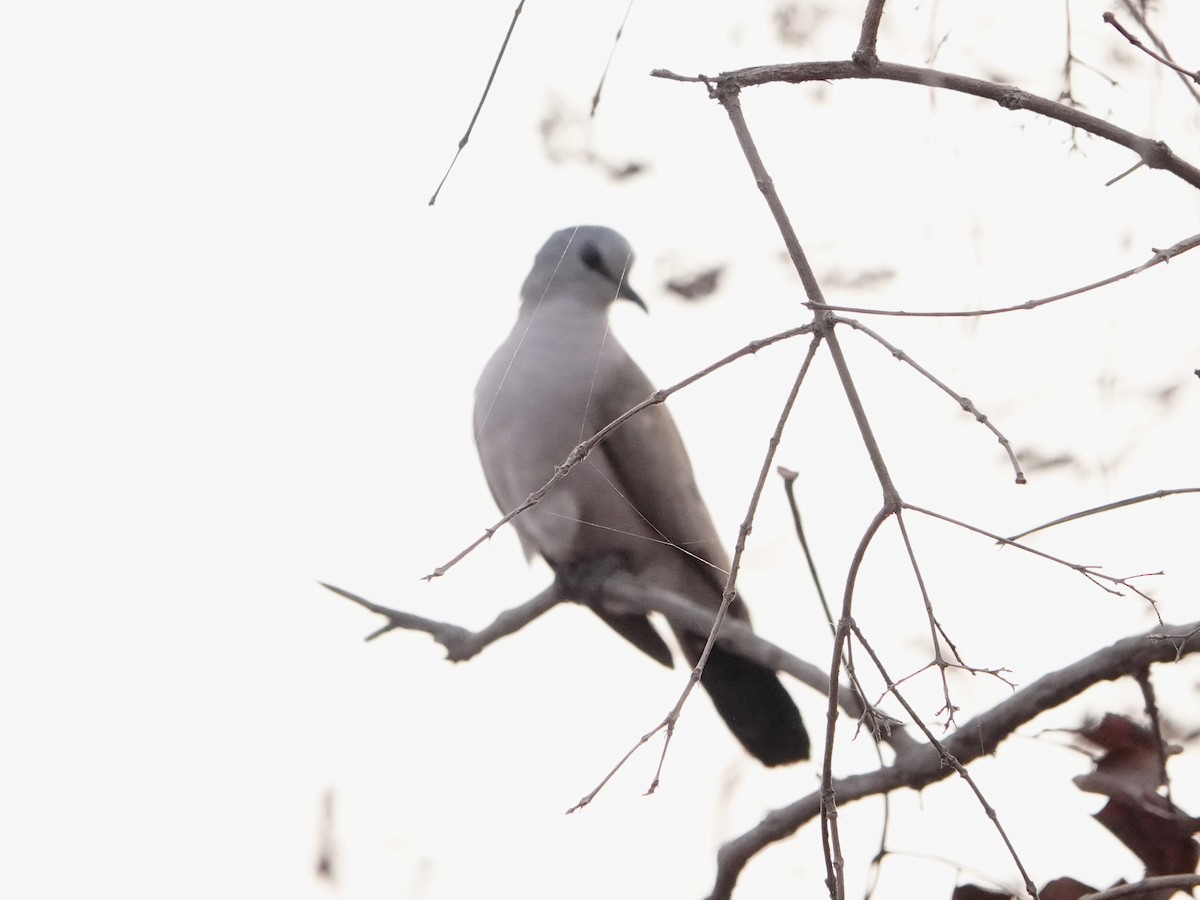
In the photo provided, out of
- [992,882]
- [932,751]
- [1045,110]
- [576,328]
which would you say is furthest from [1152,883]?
[576,328]

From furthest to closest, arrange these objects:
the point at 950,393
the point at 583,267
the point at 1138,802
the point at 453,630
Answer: the point at 583,267 < the point at 453,630 < the point at 1138,802 < the point at 950,393

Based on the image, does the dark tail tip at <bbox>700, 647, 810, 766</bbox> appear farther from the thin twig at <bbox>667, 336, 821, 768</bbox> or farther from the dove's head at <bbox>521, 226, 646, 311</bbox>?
the thin twig at <bbox>667, 336, 821, 768</bbox>

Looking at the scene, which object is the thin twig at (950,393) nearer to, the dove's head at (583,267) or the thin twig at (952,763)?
the thin twig at (952,763)

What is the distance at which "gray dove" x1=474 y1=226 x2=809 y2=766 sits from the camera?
3.66 feet

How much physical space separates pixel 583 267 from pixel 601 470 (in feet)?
0.75

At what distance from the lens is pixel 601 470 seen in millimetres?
1262

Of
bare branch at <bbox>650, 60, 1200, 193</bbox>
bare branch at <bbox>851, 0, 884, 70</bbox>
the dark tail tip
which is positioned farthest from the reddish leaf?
bare branch at <bbox>851, 0, 884, 70</bbox>

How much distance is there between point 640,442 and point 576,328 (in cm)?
14

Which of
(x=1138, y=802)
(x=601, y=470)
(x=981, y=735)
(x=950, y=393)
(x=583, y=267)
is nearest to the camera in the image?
(x=950, y=393)

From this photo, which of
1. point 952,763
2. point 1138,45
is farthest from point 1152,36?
point 952,763

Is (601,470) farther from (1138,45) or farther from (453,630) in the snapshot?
(1138,45)

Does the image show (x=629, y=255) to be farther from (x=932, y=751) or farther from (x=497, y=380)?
(x=932, y=751)

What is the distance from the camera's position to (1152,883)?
65cm

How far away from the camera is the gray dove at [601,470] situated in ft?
3.66
